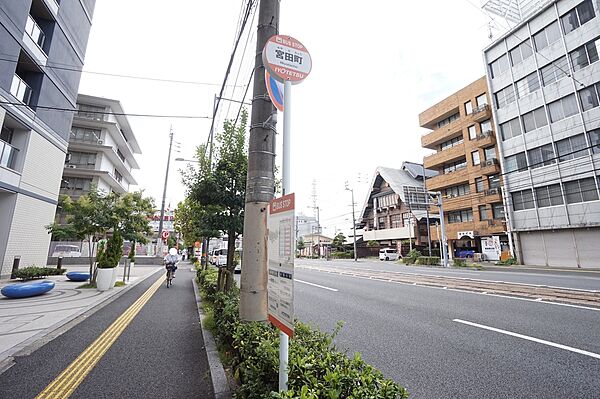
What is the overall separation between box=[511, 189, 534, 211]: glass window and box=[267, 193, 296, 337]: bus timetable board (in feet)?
95.0

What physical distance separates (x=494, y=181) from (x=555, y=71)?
10.0m

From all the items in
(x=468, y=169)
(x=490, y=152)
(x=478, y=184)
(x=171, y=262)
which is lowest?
(x=171, y=262)

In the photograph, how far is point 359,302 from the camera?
8609mm

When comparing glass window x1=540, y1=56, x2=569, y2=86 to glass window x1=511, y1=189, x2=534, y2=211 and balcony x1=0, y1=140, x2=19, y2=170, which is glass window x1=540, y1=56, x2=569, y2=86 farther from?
balcony x1=0, y1=140, x2=19, y2=170

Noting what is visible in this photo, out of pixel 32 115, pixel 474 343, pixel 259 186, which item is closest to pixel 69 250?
pixel 32 115

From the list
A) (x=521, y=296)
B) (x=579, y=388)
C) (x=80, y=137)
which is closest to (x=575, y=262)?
(x=521, y=296)

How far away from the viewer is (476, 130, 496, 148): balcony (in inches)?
1096

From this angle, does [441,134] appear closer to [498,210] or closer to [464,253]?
[498,210]

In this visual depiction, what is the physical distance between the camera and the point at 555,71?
2234cm

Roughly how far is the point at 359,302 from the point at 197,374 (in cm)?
582

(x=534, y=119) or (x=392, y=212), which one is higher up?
(x=534, y=119)

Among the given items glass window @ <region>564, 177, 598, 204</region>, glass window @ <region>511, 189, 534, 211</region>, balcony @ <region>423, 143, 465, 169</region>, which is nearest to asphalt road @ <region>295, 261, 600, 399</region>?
glass window @ <region>564, 177, 598, 204</region>

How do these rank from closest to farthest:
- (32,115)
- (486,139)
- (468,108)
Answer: (32,115) → (486,139) → (468,108)

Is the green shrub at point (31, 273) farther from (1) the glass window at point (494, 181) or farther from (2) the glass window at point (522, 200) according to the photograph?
(1) the glass window at point (494, 181)
